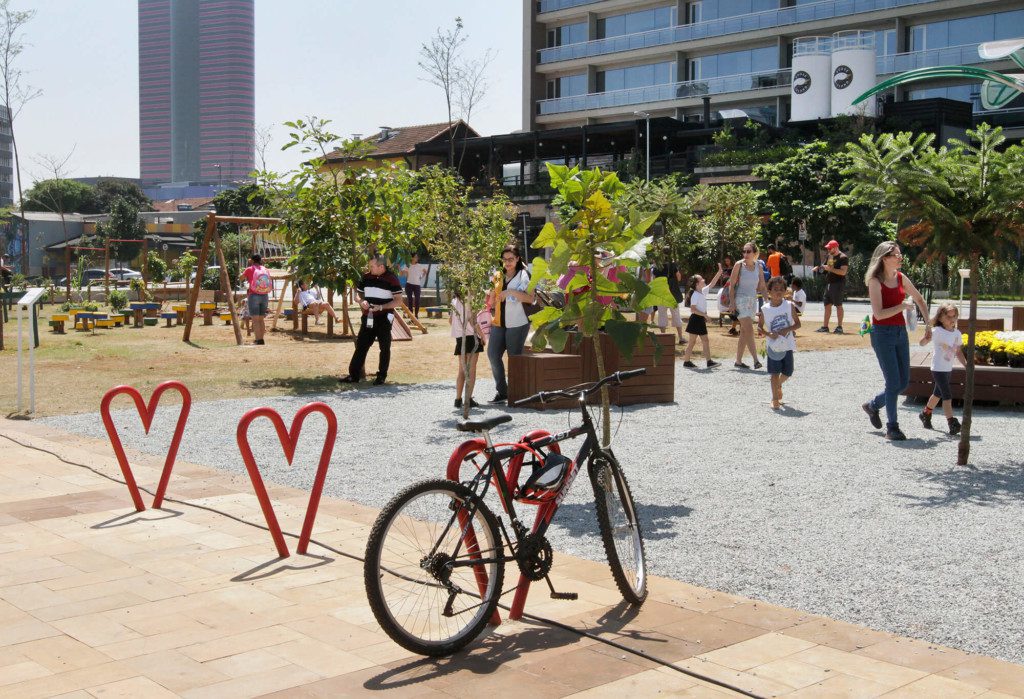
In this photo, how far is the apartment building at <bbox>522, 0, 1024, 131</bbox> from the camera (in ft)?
184

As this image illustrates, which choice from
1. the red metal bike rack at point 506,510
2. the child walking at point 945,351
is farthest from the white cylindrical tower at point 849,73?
the red metal bike rack at point 506,510

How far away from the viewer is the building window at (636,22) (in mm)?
69062

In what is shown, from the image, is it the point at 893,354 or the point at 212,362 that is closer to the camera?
the point at 893,354

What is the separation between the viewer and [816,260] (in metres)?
41.8

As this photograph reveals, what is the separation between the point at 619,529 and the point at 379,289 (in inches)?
367

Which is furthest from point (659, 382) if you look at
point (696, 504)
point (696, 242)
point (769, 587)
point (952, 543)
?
point (696, 242)

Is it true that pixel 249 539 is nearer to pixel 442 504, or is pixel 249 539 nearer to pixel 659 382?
pixel 442 504

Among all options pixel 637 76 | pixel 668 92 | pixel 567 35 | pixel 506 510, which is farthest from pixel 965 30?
pixel 506 510

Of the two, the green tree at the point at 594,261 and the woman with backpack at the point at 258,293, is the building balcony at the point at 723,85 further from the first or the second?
the green tree at the point at 594,261

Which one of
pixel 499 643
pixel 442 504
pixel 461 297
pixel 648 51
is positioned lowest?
pixel 499 643

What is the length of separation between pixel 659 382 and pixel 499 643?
8.53m

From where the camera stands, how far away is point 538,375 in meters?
12.3

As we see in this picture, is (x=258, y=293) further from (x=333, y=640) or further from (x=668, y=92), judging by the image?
(x=668, y=92)

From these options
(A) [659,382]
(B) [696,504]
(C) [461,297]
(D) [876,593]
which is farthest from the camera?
(A) [659,382]
